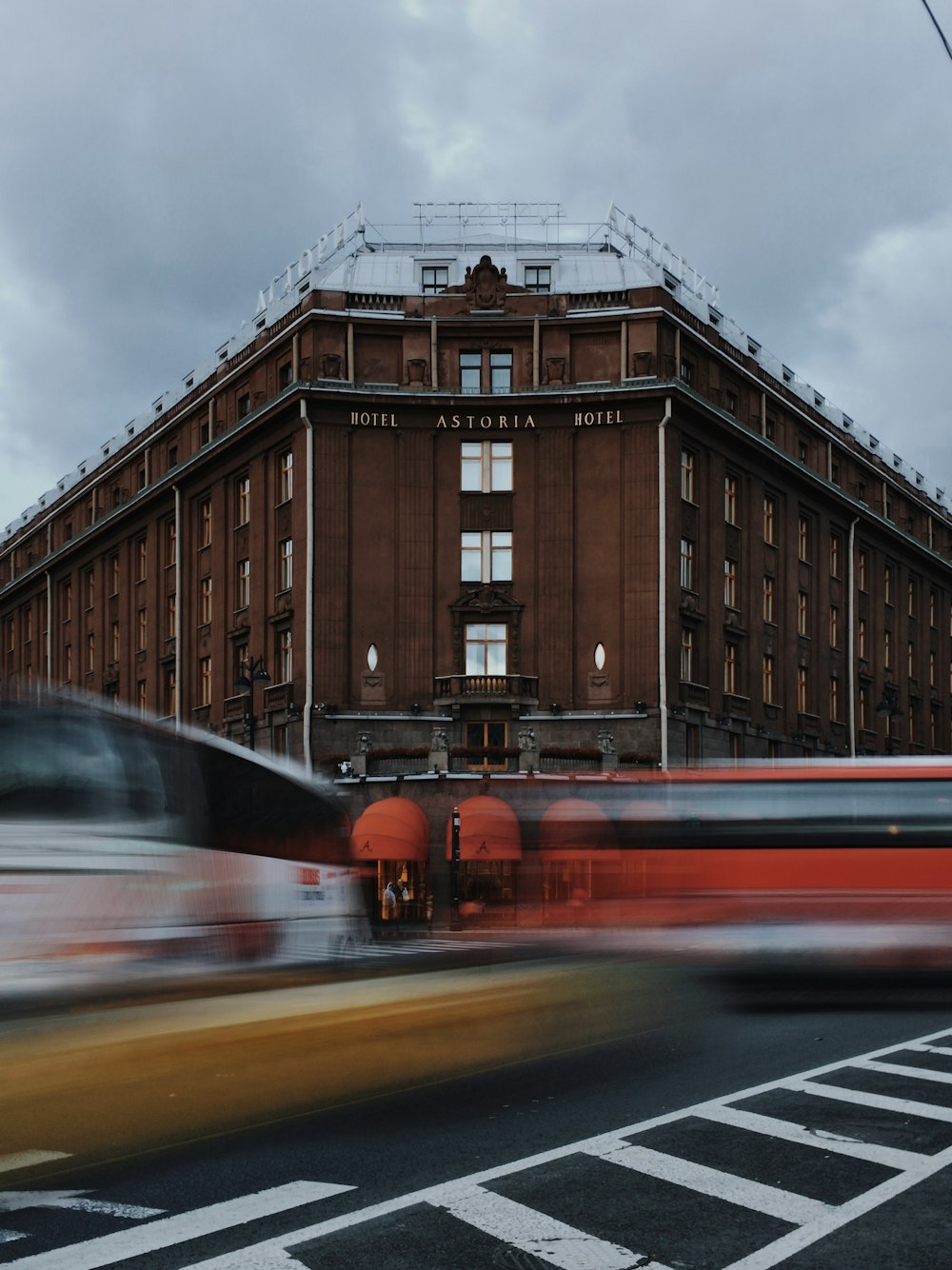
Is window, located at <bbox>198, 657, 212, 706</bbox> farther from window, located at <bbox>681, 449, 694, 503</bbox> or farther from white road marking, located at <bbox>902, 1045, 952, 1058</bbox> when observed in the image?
white road marking, located at <bbox>902, 1045, 952, 1058</bbox>

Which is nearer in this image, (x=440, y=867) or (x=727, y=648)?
(x=440, y=867)

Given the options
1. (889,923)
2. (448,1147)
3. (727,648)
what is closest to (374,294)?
(727,648)

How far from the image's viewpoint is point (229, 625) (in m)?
49.7

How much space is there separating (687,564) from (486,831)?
11.5 m

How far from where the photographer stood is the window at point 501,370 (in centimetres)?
4578

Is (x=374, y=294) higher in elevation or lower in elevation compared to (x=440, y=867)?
higher

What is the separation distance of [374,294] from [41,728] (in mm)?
37094

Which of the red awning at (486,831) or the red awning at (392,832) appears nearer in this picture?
the red awning at (392,832)

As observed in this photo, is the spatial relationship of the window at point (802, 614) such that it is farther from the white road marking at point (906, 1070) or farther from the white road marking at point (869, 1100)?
the white road marking at point (869, 1100)

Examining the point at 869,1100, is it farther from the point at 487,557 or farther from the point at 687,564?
the point at 687,564

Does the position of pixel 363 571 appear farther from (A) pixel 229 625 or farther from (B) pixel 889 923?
(B) pixel 889 923

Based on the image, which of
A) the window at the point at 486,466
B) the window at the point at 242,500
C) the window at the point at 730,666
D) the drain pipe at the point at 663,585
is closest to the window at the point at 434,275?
the window at the point at 486,466

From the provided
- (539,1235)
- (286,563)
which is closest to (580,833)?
(539,1235)

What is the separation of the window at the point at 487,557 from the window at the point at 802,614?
14.4 m
